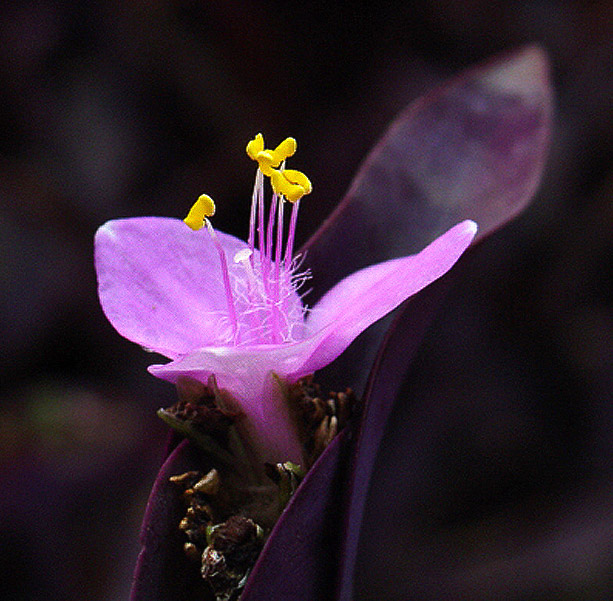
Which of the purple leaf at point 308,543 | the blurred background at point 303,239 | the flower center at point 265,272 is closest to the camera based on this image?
the purple leaf at point 308,543

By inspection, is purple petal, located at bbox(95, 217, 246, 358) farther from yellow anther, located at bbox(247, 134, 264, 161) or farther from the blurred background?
the blurred background

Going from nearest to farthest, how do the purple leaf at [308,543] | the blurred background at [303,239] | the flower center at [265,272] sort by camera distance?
the purple leaf at [308,543] < the flower center at [265,272] < the blurred background at [303,239]

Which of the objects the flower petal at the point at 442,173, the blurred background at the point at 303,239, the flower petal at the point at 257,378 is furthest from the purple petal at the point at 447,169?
the blurred background at the point at 303,239

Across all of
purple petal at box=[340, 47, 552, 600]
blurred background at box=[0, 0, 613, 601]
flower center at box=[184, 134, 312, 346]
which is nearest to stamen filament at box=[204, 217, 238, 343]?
flower center at box=[184, 134, 312, 346]

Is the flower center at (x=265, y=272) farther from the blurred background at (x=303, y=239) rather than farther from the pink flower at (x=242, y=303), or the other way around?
the blurred background at (x=303, y=239)

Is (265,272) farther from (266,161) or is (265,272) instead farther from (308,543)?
(308,543)

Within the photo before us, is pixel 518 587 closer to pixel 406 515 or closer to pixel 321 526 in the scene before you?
pixel 406 515

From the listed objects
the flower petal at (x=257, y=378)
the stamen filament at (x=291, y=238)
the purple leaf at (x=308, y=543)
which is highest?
the stamen filament at (x=291, y=238)
